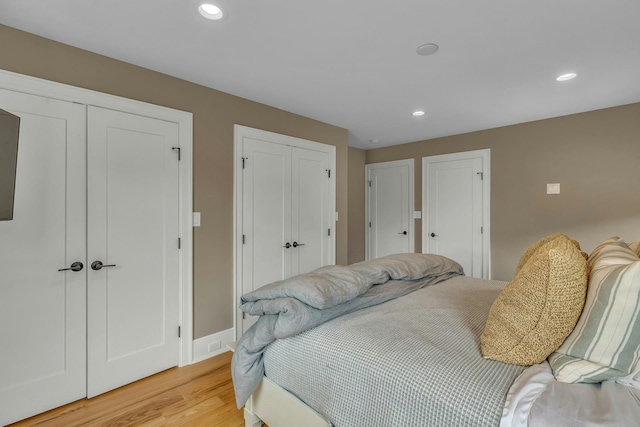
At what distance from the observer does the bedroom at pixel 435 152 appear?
7.03ft

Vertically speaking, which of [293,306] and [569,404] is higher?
[293,306]

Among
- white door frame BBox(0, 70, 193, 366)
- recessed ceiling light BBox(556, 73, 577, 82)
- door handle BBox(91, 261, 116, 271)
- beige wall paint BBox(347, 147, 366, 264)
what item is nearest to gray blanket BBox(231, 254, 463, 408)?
white door frame BBox(0, 70, 193, 366)

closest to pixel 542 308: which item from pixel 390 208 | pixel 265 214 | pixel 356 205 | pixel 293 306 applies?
pixel 293 306

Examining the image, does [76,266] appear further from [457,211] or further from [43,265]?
[457,211]

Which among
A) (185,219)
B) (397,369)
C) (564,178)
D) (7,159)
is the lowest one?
(397,369)

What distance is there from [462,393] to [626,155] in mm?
3610

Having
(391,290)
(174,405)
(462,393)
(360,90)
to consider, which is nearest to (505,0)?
(360,90)

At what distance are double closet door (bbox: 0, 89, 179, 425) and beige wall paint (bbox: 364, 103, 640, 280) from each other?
3.82m

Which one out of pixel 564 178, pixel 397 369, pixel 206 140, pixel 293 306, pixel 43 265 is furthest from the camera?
pixel 564 178

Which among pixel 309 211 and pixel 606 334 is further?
pixel 309 211

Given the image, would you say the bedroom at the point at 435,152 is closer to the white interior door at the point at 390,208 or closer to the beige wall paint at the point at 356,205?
the white interior door at the point at 390,208

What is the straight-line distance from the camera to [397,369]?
115 centimetres

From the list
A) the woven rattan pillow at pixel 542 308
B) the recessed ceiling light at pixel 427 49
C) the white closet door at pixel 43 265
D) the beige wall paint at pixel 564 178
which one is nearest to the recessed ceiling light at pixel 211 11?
the white closet door at pixel 43 265

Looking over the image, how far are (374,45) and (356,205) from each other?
3.44 meters
